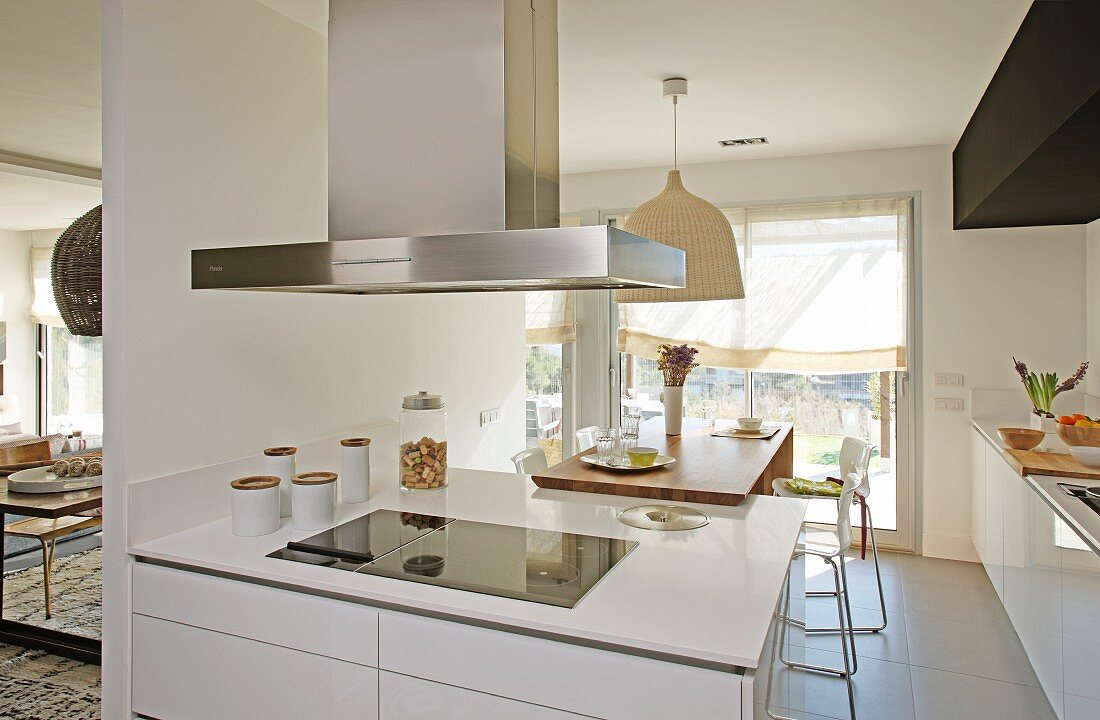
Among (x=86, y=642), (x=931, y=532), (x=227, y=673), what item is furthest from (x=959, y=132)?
(x=86, y=642)

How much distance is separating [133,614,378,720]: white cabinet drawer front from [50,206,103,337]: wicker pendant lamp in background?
1226 mm

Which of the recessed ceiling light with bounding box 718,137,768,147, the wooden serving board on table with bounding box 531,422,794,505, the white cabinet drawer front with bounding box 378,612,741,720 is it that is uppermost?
the recessed ceiling light with bounding box 718,137,768,147

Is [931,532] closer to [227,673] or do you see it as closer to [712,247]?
[712,247]

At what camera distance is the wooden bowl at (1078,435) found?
2965 mm

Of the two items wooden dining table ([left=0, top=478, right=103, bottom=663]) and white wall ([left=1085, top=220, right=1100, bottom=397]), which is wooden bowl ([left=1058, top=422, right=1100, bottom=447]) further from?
wooden dining table ([left=0, top=478, right=103, bottom=663])

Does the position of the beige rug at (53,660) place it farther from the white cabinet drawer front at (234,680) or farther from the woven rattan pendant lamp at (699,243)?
the woven rattan pendant lamp at (699,243)

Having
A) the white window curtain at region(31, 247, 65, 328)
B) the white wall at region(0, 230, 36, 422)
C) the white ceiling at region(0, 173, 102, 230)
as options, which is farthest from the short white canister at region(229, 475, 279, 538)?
the white wall at region(0, 230, 36, 422)

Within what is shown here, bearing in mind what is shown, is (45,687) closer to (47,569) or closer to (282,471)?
(47,569)

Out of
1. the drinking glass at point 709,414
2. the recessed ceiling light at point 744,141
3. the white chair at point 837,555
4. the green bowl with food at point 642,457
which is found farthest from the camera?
the drinking glass at point 709,414

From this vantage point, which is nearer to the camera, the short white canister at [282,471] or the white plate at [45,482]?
the short white canister at [282,471]

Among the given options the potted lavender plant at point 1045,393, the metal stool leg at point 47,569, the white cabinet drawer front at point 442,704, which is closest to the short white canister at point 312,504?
the white cabinet drawer front at point 442,704

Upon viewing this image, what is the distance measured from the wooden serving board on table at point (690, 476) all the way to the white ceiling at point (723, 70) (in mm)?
1657

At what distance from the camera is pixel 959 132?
4238 mm

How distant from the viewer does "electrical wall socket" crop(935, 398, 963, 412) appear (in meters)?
4.57
